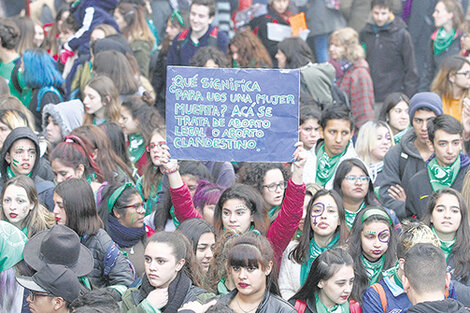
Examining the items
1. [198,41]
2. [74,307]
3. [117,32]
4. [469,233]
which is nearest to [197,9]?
[198,41]

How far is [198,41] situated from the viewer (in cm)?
1184

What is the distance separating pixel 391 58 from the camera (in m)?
12.2

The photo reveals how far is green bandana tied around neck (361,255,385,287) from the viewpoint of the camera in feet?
22.9

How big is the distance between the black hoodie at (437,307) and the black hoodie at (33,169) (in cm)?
362

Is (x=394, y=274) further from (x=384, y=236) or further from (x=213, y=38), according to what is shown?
(x=213, y=38)

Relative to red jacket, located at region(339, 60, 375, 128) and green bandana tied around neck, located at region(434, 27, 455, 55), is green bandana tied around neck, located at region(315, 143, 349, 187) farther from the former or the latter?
green bandana tied around neck, located at region(434, 27, 455, 55)

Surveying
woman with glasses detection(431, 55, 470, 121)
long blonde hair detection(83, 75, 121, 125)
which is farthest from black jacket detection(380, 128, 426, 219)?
long blonde hair detection(83, 75, 121, 125)

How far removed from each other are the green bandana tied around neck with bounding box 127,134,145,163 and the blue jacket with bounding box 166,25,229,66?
7.57ft

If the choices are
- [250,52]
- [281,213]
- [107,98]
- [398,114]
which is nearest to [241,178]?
[281,213]

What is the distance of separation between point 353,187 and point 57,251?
3.01 m

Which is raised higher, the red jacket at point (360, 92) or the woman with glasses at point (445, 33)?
the woman with glasses at point (445, 33)

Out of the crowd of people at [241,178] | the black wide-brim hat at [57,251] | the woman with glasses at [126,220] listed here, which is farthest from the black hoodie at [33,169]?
the black wide-brim hat at [57,251]

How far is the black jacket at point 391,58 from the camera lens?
474 inches

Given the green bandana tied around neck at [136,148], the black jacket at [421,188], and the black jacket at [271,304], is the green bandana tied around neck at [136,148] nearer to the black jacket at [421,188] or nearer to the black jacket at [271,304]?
the black jacket at [421,188]
